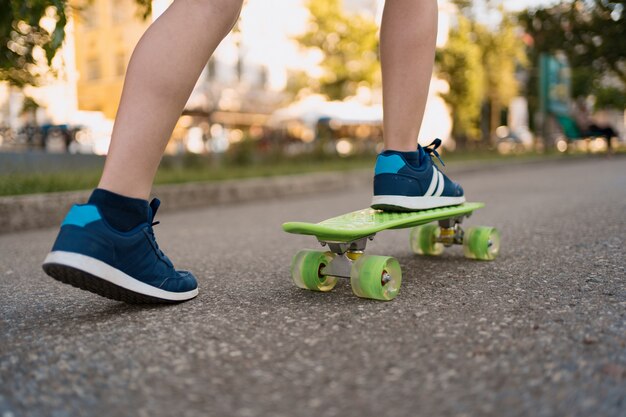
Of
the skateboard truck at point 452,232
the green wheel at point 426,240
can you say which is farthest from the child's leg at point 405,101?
the green wheel at point 426,240

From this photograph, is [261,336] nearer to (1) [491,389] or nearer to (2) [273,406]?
(2) [273,406]

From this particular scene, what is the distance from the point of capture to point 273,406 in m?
0.99

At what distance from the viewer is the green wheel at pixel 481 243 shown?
7.47 ft

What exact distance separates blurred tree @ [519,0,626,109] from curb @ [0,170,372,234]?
11.1 ft

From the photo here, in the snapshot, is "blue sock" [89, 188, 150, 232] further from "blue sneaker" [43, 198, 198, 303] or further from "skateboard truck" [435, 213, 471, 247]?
"skateboard truck" [435, 213, 471, 247]

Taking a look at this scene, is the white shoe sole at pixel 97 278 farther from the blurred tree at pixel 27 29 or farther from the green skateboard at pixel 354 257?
the blurred tree at pixel 27 29

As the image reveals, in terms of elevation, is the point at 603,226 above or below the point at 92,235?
below

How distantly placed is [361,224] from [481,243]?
72 centimetres

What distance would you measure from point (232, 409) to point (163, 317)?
596mm

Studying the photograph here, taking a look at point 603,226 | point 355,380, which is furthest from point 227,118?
point 355,380

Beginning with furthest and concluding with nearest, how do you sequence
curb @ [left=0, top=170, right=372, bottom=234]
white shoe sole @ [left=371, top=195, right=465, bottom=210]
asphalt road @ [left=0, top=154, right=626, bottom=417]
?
curb @ [left=0, top=170, right=372, bottom=234] < white shoe sole @ [left=371, top=195, right=465, bottom=210] < asphalt road @ [left=0, top=154, right=626, bottom=417]

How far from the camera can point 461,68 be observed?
21.2 metres

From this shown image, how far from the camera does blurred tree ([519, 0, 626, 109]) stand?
249 inches

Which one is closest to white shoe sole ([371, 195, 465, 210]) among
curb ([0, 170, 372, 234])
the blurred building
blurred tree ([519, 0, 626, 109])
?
curb ([0, 170, 372, 234])
